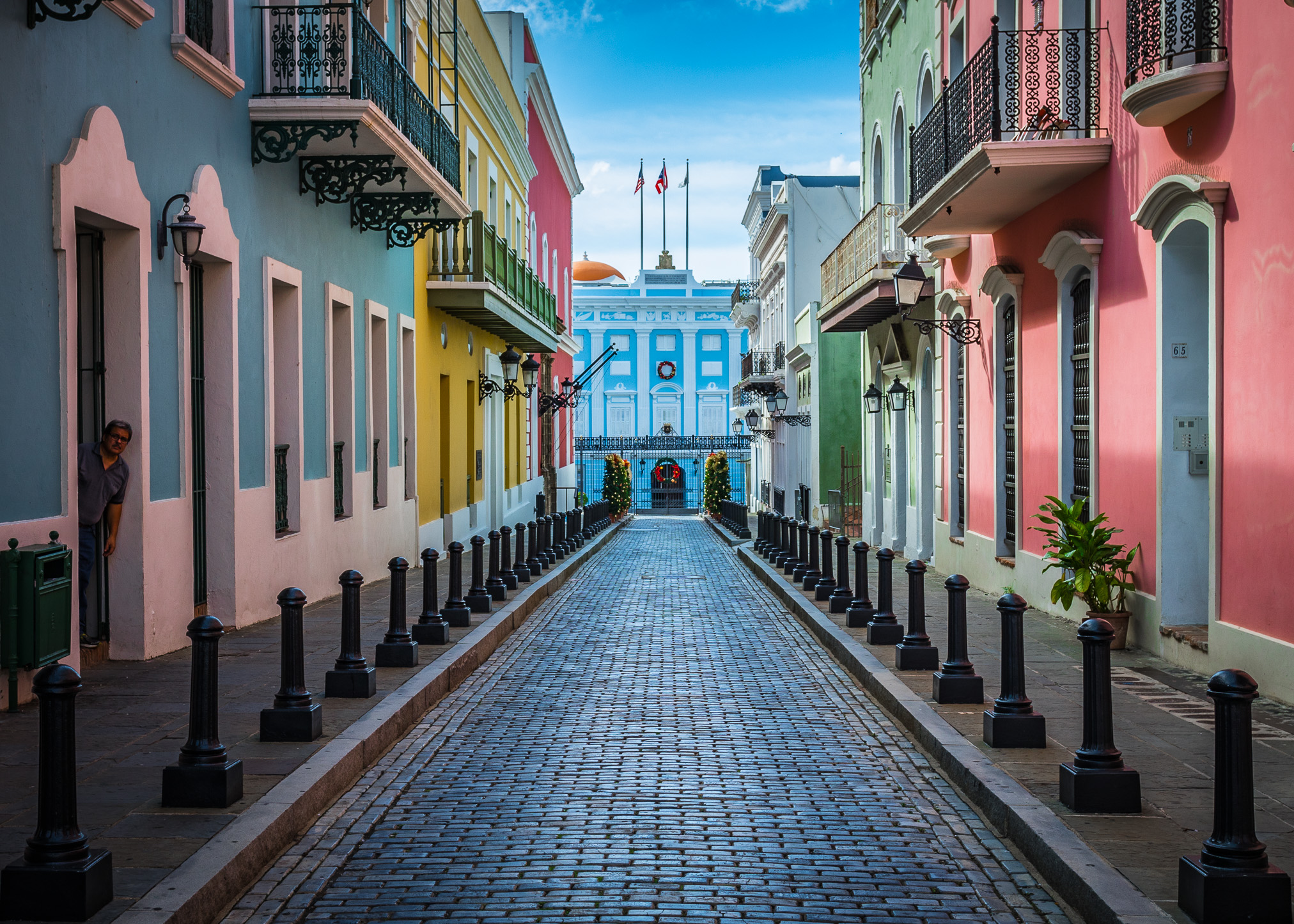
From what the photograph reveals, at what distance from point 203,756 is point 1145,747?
4449mm

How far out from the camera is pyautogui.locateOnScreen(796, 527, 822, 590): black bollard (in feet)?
49.6

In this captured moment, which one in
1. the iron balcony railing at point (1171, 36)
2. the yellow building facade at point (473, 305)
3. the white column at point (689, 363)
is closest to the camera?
the iron balcony railing at point (1171, 36)

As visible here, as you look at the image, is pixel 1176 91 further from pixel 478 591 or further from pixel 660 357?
pixel 660 357

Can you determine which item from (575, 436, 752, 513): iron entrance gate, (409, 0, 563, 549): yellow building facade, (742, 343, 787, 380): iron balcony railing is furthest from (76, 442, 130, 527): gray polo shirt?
(575, 436, 752, 513): iron entrance gate

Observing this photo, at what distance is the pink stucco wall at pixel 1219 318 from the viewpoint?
25.9 feet

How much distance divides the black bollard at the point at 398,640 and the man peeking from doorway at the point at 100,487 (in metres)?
1.89

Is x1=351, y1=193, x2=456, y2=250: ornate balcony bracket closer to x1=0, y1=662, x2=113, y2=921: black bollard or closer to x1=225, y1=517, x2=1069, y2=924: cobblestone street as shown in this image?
x1=225, y1=517, x2=1069, y2=924: cobblestone street

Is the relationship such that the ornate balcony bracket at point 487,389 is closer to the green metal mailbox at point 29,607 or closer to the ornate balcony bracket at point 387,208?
the ornate balcony bracket at point 387,208

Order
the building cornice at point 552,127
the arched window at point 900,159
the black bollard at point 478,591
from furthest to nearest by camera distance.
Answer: the building cornice at point 552,127 < the arched window at point 900,159 < the black bollard at point 478,591

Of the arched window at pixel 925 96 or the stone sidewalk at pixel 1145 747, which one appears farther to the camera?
the arched window at pixel 925 96

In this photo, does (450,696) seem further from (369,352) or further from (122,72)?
(369,352)

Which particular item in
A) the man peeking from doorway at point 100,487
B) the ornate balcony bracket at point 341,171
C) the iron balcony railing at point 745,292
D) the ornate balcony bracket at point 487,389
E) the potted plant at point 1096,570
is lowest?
the potted plant at point 1096,570

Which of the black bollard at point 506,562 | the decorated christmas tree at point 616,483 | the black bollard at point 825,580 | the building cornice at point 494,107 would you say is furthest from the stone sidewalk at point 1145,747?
the decorated christmas tree at point 616,483

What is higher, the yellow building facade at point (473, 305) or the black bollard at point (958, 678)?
the yellow building facade at point (473, 305)
